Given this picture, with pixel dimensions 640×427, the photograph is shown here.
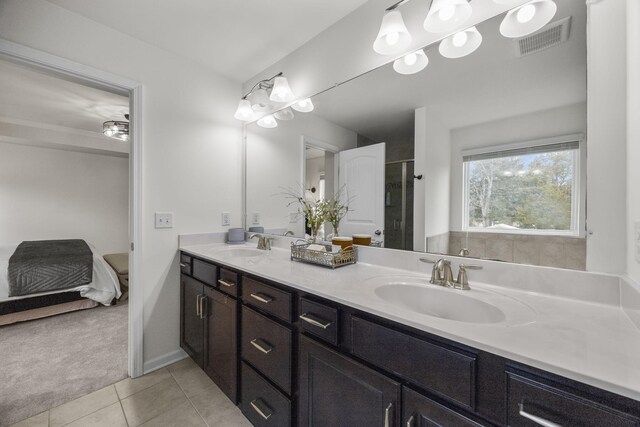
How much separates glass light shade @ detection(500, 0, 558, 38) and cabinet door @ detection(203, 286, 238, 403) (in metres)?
1.77

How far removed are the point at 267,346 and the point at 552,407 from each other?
1.01 metres

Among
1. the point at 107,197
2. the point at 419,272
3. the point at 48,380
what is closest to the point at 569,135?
the point at 419,272

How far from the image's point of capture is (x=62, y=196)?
4332 millimetres

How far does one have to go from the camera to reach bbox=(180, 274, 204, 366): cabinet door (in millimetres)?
1743

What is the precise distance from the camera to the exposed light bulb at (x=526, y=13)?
99 centimetres

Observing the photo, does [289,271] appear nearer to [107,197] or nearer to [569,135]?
[569,135]

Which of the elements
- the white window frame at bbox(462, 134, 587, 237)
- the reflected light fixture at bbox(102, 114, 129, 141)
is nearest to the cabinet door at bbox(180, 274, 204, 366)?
the white window frame at bbox(462, 134, 587, 237)

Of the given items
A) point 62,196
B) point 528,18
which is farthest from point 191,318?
point 62,196

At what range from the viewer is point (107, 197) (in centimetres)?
476

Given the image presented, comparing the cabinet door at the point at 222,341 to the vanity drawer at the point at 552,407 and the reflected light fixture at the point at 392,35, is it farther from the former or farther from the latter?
the reflected light fixture at the point at 392,35

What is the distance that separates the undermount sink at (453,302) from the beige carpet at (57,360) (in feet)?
6.60

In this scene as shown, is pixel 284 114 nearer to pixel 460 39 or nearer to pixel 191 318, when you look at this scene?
pixel 460 39

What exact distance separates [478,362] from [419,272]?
67 centimetres

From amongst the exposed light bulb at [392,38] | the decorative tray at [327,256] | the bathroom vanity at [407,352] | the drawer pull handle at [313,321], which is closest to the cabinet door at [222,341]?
the bathroom vanity at [407,352]
